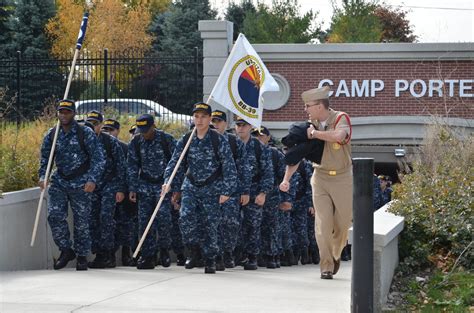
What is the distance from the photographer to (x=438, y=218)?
32.7ft

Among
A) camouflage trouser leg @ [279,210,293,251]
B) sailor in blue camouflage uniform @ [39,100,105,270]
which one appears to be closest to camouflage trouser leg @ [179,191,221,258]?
sailor in blue camouflage uniform @ [39,100,105,270]

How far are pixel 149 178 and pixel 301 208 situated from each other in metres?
3.45

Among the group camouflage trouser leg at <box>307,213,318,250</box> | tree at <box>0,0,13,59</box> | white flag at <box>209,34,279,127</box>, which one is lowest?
camouflage trouser leg at <box>307,213,318,250</box>

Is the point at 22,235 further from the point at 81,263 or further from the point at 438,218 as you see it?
the point at 438,218

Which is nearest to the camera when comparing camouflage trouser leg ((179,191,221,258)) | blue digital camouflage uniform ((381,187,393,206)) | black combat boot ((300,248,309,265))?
camouflage trouser leg ((179,191,221,258))

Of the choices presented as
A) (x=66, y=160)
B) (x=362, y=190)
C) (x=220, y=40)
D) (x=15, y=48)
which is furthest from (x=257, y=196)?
(x=15, y=48)

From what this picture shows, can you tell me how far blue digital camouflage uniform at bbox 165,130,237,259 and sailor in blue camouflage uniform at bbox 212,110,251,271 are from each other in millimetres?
351

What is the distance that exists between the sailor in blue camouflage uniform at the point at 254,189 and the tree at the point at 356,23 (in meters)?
28.9

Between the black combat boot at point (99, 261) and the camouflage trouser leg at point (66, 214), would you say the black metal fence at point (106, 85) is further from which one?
the camouflage trouser leg at point (66, 214)

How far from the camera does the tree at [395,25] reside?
169 feet

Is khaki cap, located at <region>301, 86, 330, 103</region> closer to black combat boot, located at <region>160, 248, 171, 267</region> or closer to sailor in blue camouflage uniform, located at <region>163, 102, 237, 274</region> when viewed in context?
sailor in blue camouflage uniform, located at <region>163, 102, 237, 274</region>

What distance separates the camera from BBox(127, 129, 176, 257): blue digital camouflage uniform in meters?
12.3

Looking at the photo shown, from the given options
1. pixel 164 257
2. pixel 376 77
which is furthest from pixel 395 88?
pixel 164 257

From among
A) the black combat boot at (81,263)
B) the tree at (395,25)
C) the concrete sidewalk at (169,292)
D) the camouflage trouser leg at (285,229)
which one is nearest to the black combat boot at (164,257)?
the black combat boot at (81,263)
